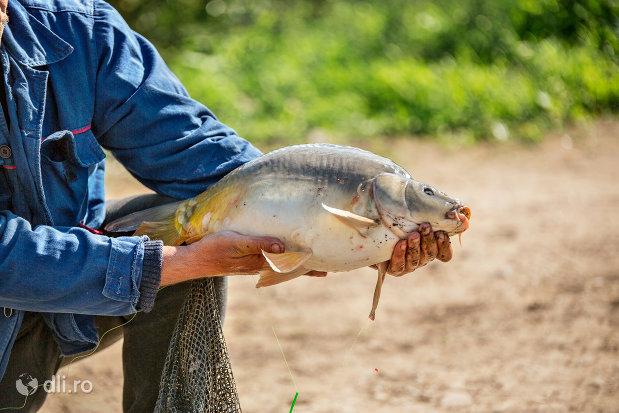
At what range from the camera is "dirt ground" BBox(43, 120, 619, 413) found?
133 inches

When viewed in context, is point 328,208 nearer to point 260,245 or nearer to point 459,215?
point 260,245

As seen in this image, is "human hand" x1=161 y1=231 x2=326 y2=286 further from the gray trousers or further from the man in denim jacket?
the gray trousers

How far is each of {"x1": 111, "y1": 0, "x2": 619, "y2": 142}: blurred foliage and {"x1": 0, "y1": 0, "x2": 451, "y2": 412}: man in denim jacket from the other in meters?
4.34

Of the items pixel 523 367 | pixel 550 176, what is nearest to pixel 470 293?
pixel 523 367

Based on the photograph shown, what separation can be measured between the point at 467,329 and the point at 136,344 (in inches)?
79.7

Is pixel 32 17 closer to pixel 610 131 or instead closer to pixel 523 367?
pixel 523 367

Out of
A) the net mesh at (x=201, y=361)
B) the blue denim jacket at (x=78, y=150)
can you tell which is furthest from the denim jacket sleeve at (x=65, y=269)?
the net mesh at (x=201, y=361)

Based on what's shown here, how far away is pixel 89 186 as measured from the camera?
100 inches

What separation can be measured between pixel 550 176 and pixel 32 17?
15.2 ft

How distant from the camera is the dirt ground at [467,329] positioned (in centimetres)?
339

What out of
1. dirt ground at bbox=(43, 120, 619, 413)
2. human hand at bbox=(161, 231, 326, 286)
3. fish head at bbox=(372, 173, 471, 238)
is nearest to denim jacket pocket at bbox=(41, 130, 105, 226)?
human hand at bbox=(161, 231, 326, 286)

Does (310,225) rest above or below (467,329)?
above

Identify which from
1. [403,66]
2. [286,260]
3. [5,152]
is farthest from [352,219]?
[403,66]

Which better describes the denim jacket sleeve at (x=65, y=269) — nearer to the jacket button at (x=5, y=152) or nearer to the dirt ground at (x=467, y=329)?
the jacket button at (x=5, y=152)
